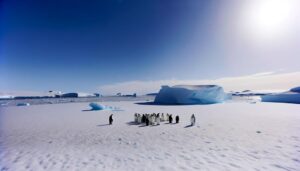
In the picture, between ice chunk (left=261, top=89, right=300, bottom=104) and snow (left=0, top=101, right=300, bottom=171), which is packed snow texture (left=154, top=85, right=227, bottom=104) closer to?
ice chunk (left=261, top=89, right=300, bottom=104)

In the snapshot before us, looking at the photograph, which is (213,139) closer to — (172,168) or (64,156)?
(172,168)

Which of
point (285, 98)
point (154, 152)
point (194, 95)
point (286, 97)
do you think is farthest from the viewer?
point (285, 98)

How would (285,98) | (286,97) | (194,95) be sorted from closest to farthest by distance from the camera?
(194,95)
(286,97)
(285,98)

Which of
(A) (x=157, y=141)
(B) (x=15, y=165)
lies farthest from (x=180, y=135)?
(B) (x=15, y=165)

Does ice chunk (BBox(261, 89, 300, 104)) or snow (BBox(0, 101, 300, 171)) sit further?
ice chunk (BBox(261, 89, 300, 104))

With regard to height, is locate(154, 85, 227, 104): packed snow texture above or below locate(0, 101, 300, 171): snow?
above

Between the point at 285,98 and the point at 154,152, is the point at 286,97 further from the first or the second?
the point at 154,152

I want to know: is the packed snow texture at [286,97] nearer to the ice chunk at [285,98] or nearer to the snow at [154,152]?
the ice chunk at [285,98]

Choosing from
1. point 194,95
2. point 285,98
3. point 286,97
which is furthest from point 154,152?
point 285,98

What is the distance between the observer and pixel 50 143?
9.24 meters

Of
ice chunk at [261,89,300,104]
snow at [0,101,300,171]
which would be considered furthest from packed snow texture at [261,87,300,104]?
snow at [0,101,300,171]

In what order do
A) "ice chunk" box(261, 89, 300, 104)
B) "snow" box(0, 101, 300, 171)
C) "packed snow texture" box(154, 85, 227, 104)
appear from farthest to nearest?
1. "ice chunk" box(261, 89, 300, 104)
2. "packed snow texture" box(154, 85, 227, 104)
3. "snow" box(0, 101, 300, 171)

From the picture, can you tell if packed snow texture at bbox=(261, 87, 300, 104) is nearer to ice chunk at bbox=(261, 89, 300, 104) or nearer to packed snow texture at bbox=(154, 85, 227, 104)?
ice chunk at bbox=(261, 89, 300, 104)

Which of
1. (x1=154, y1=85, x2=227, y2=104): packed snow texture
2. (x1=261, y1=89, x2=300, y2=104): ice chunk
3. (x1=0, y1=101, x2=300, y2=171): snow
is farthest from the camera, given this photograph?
(x1=261, y1=89, x2=300, y2=104): ice chunk
